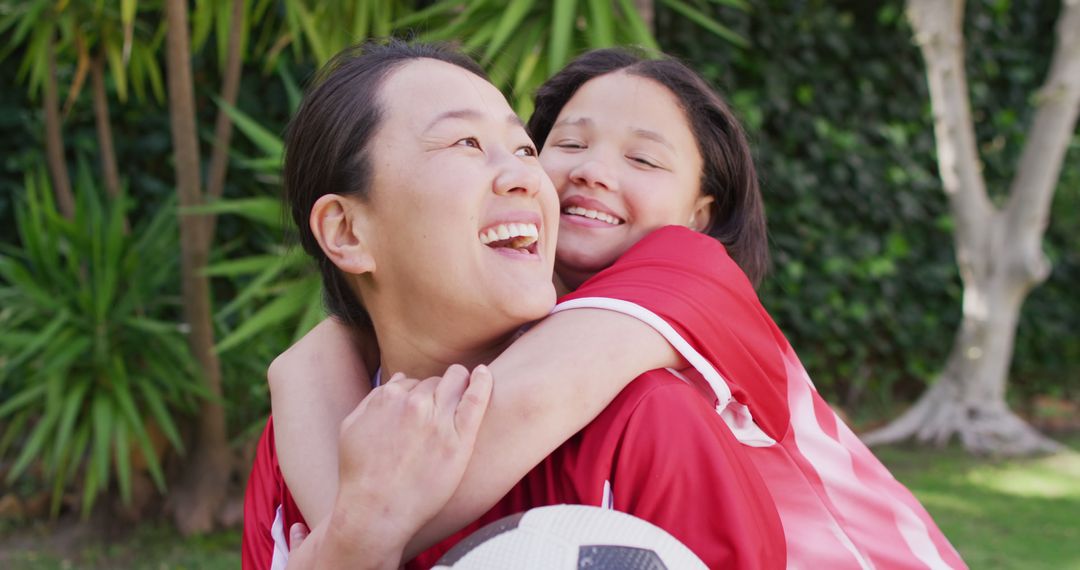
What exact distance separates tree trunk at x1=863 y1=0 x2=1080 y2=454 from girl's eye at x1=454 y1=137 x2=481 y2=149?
4439 mm

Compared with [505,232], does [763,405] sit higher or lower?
lower

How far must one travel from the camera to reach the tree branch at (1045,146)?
18.0 feet

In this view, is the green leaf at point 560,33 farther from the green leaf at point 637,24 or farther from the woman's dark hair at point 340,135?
the woman's dark hair at point 340,135

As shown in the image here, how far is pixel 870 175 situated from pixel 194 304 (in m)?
4.10

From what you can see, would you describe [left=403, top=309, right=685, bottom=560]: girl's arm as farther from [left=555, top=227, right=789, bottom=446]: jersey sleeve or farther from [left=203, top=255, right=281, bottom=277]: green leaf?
[left=203, top=255, right=281, bottom=277]: green leaf

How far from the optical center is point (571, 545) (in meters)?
1.19

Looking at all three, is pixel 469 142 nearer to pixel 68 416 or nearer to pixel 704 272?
pixel 704 272

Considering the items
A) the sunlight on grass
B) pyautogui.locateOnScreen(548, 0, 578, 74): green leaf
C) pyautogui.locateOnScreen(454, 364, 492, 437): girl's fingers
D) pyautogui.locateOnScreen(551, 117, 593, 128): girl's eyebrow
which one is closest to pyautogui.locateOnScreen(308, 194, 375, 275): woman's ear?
pyautogui.locateOnScreen(454, 364, 492, 437): girl's fingers

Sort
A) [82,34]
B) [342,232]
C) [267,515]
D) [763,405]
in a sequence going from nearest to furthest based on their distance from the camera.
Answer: [763,405]
[342,232]
[267,515]
[82,34]

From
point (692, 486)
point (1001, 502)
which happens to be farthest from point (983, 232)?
point (692, 486)

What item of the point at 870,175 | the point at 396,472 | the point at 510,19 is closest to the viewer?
the point at 396,472

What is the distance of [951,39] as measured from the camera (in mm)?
5344

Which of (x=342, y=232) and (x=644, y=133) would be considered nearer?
(x=342, y=232)

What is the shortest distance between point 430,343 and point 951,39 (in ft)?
15.0
